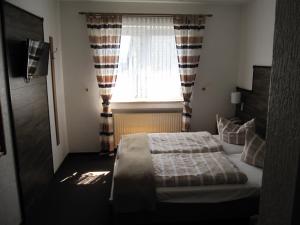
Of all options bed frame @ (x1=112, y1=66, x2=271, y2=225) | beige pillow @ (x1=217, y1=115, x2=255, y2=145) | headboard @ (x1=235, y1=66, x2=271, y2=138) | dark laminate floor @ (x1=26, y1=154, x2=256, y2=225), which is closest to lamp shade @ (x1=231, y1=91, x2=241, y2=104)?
headboard @ (x1=235, y1=66, x2=271, y2=138)

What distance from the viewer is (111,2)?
4.08 metres

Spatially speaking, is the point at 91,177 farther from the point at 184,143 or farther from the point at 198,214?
the point at 198,214

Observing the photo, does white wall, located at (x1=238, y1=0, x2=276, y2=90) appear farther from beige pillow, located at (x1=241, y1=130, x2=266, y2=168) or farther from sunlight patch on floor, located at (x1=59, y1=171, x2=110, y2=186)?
sunlight patch on floor, located at (x1=59, y1=171, x2=110, y2=186)

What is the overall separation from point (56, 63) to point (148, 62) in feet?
4.99

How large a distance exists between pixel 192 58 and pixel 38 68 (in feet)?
8.41

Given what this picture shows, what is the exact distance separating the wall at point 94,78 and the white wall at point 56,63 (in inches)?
5.4

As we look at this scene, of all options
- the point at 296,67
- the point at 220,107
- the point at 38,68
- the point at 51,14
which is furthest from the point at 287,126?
the point at 220,107

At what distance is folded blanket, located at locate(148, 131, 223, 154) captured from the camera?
3195mm

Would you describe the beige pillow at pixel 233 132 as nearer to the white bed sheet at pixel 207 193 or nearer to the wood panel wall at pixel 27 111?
the white bed sheet at pixel 207 193

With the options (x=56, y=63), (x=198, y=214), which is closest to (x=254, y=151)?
(x=198, y=214)

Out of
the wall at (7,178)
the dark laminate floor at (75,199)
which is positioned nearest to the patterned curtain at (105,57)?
the dark laminate floor at (75,199)

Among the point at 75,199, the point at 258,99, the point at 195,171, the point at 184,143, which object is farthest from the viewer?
the point at 258,99

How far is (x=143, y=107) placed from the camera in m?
4.49

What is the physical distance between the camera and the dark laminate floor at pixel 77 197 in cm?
268
